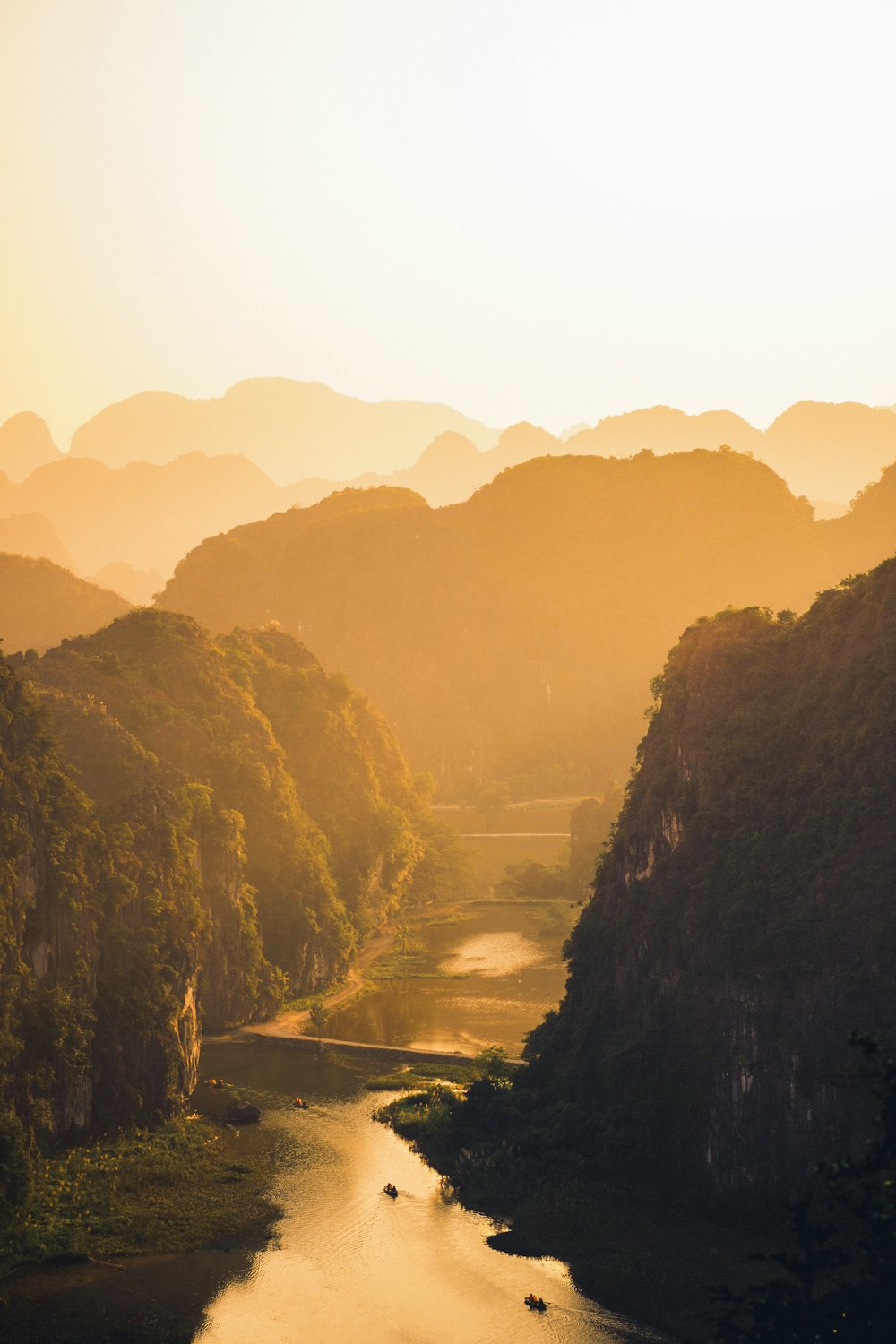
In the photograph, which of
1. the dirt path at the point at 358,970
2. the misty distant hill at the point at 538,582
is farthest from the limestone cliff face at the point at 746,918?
the misty distant hill at the point at 538,582

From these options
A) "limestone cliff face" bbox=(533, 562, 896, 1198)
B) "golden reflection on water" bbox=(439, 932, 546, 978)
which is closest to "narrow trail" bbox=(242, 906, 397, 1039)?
"golden reflection on water" bbox=(439, 932, 546, 978)

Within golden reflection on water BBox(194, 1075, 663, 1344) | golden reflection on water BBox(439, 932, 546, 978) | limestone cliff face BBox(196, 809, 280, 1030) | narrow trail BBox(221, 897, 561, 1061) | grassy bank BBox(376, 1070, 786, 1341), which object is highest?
limestone cliff face BBox(196, 809, 280, 1030)

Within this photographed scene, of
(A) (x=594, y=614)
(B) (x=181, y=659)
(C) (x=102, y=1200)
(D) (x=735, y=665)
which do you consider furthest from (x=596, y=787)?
(C) (x=102, y=1200)

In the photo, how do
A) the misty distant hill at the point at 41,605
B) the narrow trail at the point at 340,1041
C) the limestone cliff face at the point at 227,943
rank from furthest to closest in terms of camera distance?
the misty distant hill at the point at 41,605 < the limestone cliff face at the point at 227,943 < the narrow trail at the point at 340,1041

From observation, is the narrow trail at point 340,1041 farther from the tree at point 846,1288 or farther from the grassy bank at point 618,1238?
the tree at point 846,1288

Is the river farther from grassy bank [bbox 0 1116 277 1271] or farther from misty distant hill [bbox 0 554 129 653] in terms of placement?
misty distant hill [bbox 0 554 129 653]

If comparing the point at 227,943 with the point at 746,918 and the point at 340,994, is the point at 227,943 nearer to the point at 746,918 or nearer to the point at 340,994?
the point at 340,994

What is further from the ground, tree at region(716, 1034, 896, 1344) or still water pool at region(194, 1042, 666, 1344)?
tree at region(716, 1034, 896, 1344)
